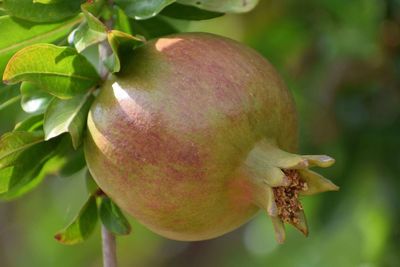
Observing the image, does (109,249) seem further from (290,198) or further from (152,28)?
(152,28)

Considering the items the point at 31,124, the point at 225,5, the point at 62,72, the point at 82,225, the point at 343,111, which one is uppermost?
the point at 225,5

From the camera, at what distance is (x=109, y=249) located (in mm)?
1358

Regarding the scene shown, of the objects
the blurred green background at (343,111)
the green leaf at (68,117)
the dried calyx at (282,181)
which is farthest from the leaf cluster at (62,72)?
the blurred green background at (343,111)

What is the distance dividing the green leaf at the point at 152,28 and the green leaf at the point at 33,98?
21 cm

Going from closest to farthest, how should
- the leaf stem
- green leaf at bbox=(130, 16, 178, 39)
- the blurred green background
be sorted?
the leaf stem
green leaf at bbox=(130, 16, 178, 39)
the blurred green background

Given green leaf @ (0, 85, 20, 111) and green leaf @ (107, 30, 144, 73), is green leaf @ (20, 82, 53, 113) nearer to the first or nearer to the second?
green leaf @ (0, 85, 20, 111)

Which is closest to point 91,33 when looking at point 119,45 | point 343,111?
point 119,45

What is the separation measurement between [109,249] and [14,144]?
0.74ft

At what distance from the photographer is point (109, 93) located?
4.28ft

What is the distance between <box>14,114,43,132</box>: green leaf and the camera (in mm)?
1418

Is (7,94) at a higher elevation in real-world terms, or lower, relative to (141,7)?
lower

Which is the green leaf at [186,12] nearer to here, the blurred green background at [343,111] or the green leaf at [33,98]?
the green leaf at [33,98]

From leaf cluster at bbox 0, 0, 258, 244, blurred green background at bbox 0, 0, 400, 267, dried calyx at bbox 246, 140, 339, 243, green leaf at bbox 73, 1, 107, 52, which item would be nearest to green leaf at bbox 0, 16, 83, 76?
leaf cluster at bbox 0, 0, 258, 244

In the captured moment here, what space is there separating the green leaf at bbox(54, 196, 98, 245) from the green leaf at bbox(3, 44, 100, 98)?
198 millimetres
